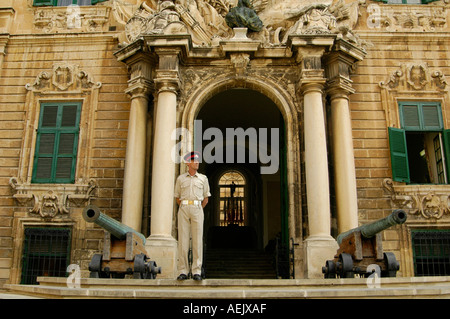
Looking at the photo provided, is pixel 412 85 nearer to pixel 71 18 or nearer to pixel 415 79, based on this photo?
pixel 415 79

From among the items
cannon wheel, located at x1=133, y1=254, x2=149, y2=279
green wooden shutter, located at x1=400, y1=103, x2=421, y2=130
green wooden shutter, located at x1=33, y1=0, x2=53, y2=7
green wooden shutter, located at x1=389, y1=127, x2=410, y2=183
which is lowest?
cannon wheel, located at x1=133, y1=254, x2=149, y2=279

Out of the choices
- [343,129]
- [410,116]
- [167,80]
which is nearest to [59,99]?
[167,80]

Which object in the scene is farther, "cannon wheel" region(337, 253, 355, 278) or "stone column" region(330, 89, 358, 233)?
"stone column" region(330, 89, 358, 233)

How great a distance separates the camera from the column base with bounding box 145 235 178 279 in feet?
29.2

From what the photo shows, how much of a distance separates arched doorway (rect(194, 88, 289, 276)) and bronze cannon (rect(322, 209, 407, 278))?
18.2 ft

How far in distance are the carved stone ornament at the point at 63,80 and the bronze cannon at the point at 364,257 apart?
7.21 metres

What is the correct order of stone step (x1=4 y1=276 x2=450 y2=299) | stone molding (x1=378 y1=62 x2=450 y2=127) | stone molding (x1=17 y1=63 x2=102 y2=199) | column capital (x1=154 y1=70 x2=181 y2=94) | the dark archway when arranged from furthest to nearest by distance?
the dark archway, stone molding (x1=378 y1=62 x2=450 y2=127), stone molding (x1=17 y1=63 x2=102 y2=199), column capital (x1=154 y1=70 x2=181 y2=94), stone step (x1=4 y1=276 x2=450 y2=299)

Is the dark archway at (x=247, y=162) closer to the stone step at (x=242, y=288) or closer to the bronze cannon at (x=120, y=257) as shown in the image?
the bronze cannon at (x=120, y=257)

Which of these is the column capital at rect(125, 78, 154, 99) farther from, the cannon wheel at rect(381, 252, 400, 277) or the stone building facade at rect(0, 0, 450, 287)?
the cannon wheel at rect(381, 252, 400, 277)

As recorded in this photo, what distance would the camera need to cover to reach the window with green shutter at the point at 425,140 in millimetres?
10469

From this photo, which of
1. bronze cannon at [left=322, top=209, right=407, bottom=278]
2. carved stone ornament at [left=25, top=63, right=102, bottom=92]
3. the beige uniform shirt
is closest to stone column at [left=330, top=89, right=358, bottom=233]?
bronze cannon at [left=322, top=209, right=407, bottom=278]

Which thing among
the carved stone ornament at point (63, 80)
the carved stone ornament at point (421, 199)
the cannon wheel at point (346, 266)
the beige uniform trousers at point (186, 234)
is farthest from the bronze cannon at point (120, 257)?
the carved stone ornament at point (421, 199)

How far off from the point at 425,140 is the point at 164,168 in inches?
269
